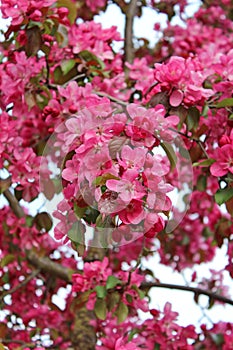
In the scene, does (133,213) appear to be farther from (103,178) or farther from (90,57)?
(90,57)

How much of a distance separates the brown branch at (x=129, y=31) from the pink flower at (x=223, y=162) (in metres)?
1.71

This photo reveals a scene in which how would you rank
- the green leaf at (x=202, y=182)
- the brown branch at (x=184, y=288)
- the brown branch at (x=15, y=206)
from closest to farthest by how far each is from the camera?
the brown branch at (x=184, y=288)
the green leaf at (x=202, y=182)
the brown branch at (x=15, y=206)

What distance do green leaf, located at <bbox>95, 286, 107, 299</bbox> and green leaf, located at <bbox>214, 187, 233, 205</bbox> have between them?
0.61 m

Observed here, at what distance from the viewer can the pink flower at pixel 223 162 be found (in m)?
1.58

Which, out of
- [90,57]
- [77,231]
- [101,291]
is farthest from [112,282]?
[90,57]

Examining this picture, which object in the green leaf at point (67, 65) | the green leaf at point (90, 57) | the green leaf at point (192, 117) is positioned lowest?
the green leaf at point (192, 117)

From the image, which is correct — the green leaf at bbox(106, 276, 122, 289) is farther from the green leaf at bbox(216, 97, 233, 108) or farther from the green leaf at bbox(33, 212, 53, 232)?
the green leaf at bbox(216, 97, 233, 108)

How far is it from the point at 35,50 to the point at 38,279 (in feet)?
4.64

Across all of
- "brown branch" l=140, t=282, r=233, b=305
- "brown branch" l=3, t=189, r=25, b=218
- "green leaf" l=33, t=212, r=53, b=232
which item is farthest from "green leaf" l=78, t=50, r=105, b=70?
"brown branch" l=140, t=282, r=233, b=305

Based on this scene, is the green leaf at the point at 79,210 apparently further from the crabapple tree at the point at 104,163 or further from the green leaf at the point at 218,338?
the green leaf at the point at 218,338

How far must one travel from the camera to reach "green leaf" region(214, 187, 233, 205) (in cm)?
156

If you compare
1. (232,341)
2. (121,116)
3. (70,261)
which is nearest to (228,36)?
(70,261)

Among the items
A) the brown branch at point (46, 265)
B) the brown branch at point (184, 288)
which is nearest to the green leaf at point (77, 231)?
the brown branch at point (184, 288)

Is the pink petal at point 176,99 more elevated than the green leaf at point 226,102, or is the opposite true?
the pink petal at point 176,99
